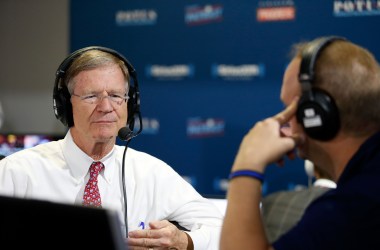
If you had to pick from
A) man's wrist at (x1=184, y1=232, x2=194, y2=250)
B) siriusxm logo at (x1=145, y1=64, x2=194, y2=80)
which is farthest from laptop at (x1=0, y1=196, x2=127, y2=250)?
siriusxm logo at (x1=145, y1=64, x2=194, y2=80)

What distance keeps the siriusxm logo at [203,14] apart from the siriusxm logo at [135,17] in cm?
29

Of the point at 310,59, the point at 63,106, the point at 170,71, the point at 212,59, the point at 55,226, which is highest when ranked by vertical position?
the point at 310,59

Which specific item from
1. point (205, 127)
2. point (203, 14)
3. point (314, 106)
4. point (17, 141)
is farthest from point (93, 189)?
point (17, 141)

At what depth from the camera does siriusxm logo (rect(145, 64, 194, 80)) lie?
180 inches

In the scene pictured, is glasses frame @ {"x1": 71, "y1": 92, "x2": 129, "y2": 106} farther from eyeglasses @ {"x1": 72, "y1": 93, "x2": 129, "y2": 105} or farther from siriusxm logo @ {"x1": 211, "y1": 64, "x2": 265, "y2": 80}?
siriusxm logo @ {"x1": 211, "y1": 64, "x2": 265, "y2": 80}

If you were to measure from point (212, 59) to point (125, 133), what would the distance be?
104 inches

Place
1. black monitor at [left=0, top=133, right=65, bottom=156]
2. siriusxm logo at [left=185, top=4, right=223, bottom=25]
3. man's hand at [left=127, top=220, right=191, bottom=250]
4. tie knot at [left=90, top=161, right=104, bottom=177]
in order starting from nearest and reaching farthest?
man's hand at [left=127, top=220, right=191, bottom=250]
tie knot at [left=90, top=161, right=104, bottom=177]
siriusxm logo at [left=185, top=4, right=223, bottom=25]
black monitor at [left=0, top=133, right=65, bottom=156]

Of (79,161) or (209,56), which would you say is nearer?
(79,161)

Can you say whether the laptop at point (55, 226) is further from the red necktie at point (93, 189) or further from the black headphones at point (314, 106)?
the red necktie at point (93, 189)

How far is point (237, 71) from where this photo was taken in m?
4.42

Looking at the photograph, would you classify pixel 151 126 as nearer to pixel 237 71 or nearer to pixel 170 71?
pixel 170 71

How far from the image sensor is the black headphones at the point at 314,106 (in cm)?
115

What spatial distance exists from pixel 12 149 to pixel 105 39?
1159 mm

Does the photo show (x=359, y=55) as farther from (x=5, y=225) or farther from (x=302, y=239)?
(x=5, y=225)
